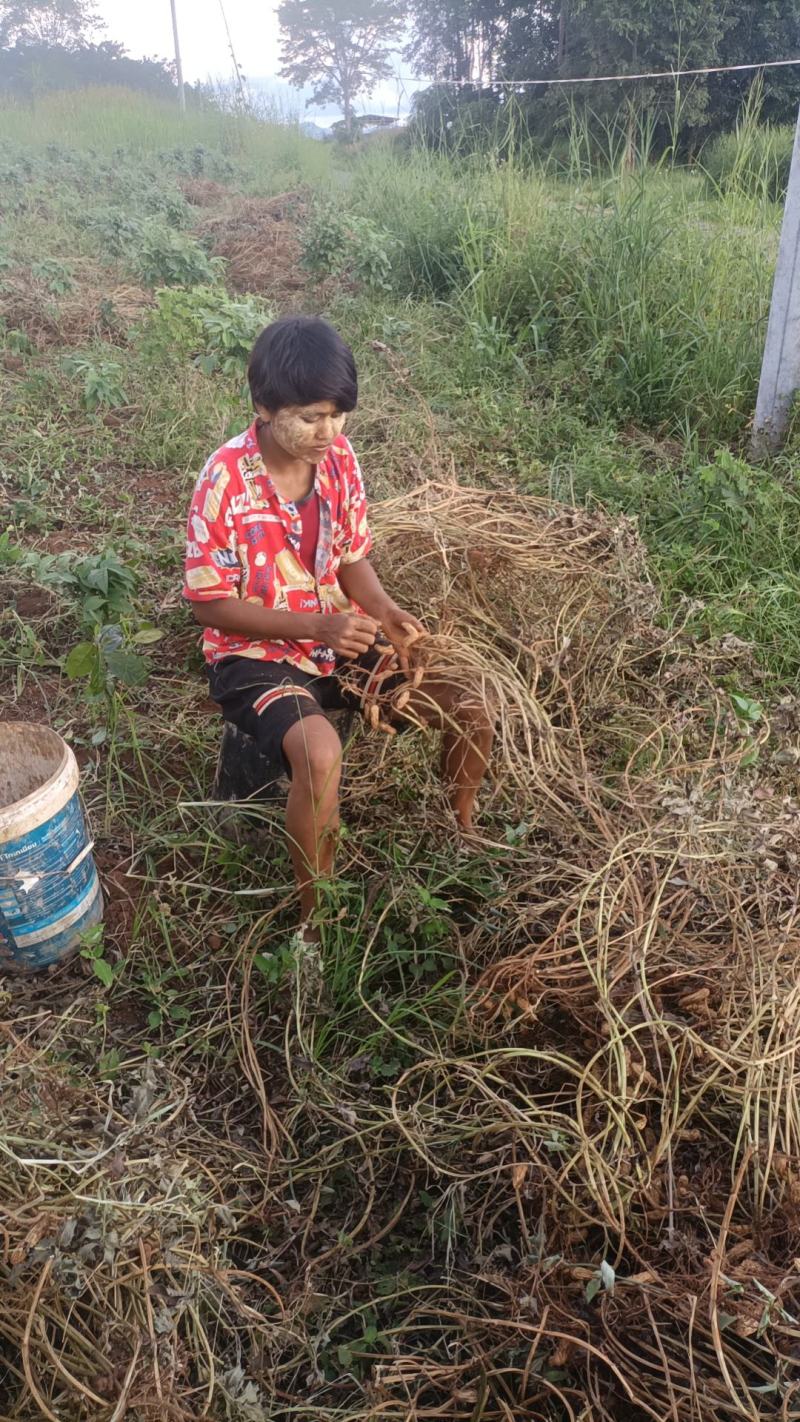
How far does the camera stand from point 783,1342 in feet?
4.53

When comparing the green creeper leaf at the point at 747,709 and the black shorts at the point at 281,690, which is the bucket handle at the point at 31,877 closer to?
the black shorts at the point at 281,690

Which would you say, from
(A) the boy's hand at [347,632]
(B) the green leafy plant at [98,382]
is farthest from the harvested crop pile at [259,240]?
(A) the boy's hand at [347,632]

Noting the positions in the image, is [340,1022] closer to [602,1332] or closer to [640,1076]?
[640,1076]

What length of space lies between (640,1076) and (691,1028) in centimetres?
16

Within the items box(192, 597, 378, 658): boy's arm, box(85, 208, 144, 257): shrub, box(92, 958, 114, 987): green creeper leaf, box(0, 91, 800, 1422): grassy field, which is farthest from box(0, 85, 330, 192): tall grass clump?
box(92, 958, 114, 987): green creeper leaf

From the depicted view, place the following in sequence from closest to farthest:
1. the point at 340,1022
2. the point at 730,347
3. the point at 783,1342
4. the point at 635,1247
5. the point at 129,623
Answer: the point at 783,1342 < the point at 635,1247 < the point at 340,1022 < the point at 129,623 < the point at 730,347

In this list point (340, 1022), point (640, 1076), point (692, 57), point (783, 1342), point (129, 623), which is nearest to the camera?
point (783, 1342)

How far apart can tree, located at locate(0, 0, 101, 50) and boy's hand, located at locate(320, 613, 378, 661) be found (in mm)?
18551

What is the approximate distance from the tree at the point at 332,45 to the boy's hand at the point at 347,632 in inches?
543

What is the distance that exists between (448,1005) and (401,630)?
837mm

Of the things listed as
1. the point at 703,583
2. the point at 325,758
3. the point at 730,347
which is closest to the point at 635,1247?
the point at 325,758

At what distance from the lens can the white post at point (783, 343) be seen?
3.62 m

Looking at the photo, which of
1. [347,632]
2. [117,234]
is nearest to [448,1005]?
[347,632]

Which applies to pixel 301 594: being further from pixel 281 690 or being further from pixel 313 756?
pixel 313 756
